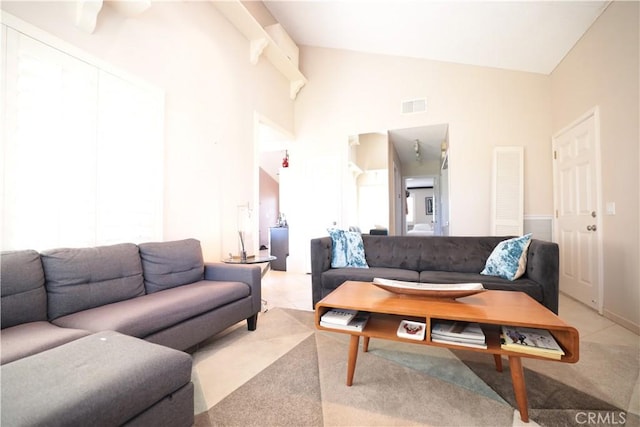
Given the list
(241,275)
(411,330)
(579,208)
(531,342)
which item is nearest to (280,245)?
(241,275)

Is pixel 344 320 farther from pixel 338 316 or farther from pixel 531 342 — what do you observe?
pixel 531 342

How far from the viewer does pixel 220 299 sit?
6.69 feet

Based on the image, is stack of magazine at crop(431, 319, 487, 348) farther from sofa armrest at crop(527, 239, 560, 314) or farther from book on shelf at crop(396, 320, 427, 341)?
sofa armrest at crop(527, 239, 560, 314)

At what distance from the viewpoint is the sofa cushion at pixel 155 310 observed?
4.82ft

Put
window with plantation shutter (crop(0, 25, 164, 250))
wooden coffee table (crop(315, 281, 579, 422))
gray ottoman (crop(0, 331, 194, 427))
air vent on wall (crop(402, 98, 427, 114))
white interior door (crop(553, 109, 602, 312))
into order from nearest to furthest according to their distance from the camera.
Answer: gray ottoman (crop(0, 331, 194, 427)), wooden coffee table (crop(315, 281, 579, 422)), window with plantation shutter (crop(0, 25, 164, 250)), white interior door (crop(553, 109, 602, 312)), air vent on wall (crop(402, 98, 427, 114))

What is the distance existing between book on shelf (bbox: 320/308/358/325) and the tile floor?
133cm

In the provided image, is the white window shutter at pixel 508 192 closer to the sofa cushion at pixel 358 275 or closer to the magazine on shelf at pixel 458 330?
the sofa cushion at pixel 358 275

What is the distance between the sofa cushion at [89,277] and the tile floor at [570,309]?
4.72 feet

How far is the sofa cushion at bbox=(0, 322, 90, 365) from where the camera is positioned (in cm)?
112

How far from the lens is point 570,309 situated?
111 inches

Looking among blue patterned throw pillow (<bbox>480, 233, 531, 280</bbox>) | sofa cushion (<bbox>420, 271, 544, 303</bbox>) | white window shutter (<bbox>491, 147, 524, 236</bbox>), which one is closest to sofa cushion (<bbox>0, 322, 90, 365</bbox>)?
sofa cushion (<bbox>420, 271, 544, 303</bbox>)

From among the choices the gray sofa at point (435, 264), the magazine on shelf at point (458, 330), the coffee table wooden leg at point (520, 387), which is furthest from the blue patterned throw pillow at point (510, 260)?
the coffee table wooden leg at point (520, 387)

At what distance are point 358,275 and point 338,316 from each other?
1018 millimetres

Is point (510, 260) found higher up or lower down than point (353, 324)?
higher up
